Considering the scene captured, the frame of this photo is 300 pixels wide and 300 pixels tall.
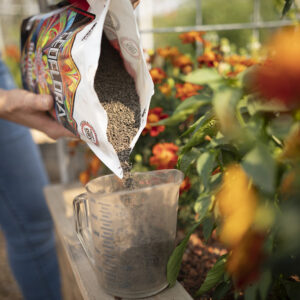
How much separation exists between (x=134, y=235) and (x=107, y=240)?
5 centimetres

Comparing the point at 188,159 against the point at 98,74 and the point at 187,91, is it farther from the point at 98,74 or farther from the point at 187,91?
the point at 187,91

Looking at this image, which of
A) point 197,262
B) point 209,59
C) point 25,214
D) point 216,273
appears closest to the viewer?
point 216,273

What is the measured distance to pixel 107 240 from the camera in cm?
59

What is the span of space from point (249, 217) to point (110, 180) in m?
0.32

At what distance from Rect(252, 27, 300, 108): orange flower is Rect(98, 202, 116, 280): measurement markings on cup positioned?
1.02 ft

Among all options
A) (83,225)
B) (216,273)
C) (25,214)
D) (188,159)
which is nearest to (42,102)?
(83,225)

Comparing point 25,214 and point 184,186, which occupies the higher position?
point 184,186

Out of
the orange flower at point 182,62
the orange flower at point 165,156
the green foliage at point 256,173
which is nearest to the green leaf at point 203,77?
the green foliage at point 256,173

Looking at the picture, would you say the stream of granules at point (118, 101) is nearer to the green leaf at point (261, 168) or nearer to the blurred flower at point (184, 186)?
the blurred flower at point (184, 186)

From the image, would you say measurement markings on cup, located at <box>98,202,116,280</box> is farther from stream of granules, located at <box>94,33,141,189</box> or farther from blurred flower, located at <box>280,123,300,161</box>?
blurred flower, located at <box>280,123,300,161</box>

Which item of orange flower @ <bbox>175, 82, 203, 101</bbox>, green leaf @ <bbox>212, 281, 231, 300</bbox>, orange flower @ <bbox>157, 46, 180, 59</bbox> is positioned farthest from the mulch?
orange flower @ <bbox>157, 46, 180, 59</bbox>

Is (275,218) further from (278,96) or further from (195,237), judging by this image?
(195,237)

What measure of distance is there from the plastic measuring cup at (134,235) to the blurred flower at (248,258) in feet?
0.63

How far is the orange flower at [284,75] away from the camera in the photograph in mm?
334
